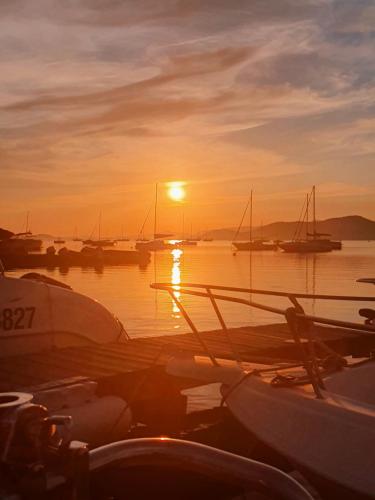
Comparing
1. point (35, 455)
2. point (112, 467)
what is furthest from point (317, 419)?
point (35, 455)

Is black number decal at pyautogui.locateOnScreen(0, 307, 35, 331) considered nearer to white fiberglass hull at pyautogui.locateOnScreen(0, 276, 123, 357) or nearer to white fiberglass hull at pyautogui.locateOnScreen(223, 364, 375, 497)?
white fiberglass hull at pyautogui.locateOnScreen(0, 276, 123, 357)

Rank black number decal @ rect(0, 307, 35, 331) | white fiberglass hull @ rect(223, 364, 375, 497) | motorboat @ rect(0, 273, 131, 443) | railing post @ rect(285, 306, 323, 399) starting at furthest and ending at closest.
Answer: black number decal @ rect(0, 307, 35, 331), motorboat @ rect(0, 273, 131, 443), railing post @ rect(285, 306, 323, 399), white fiberglass hull @ rect(223, 364, 375, 497)

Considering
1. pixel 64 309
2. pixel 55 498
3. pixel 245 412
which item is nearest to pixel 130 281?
pixel 64 309

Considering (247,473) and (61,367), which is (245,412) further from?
(61,367)

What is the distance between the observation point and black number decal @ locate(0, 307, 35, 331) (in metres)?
9.67

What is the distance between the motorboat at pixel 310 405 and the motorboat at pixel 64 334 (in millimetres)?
1175

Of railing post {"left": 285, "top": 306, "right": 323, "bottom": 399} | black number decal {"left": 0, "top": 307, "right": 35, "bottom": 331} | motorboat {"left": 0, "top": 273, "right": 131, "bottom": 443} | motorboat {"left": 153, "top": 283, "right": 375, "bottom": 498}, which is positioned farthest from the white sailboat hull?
black number decal {"left": 0, "top": 307, "right": 35, "bottom": 331}

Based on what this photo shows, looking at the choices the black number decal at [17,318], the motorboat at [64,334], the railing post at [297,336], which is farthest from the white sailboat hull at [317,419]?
the black number decal at [17,318]

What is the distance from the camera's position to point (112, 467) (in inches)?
143

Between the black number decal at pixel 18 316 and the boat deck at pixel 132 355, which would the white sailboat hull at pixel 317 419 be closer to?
the boat deck at pixel 132 355

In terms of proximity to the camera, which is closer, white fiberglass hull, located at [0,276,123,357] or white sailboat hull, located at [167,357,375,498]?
white sailboat hull, located at [167,357,375,498]

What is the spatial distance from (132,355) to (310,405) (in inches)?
181

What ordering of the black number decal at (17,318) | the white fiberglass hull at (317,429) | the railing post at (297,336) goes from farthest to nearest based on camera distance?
1. the black number decal at (17,318)
2. the railing post at (297,336)
3. the white fiberglass hull at (317,429)

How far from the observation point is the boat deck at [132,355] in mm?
8578
